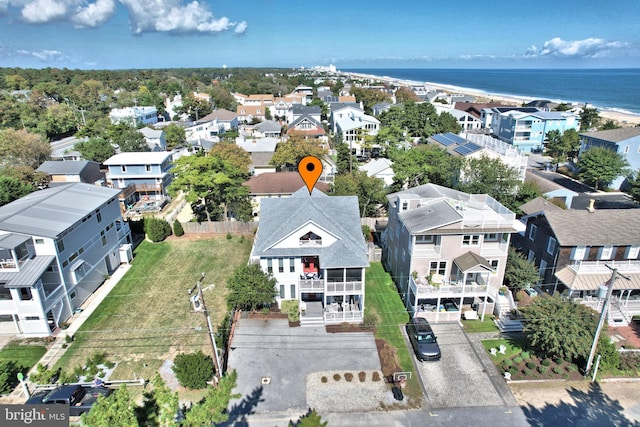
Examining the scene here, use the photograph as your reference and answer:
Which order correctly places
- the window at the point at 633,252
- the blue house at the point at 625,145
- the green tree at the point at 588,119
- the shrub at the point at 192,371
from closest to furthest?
the shrub at the point at 192,371 → the window at the point at 633,252 → the blue house at the point at 625,145 → the green tree at the point at 588,119

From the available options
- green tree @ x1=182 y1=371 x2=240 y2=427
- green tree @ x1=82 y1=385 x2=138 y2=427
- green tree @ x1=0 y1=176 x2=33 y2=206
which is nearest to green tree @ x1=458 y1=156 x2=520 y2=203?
green tree @ x1=182 y1=371 x2=240 y2=427

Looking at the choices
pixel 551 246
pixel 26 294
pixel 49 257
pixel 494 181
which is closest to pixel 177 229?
pixel 49 257

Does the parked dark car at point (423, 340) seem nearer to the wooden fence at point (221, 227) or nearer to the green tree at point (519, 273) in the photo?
the green tree at point (519, 273)

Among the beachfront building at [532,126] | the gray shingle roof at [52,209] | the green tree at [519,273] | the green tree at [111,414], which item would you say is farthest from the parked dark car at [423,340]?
the beachfront building at [532,126]

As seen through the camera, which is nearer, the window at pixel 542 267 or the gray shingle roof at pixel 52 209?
the gray shingle roof at pixel 52 209

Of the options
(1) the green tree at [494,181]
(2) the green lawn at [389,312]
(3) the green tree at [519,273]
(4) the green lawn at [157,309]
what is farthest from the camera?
(1) the green tree at [494,181]

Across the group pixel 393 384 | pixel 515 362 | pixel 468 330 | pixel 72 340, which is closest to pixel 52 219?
pixel 72 340
